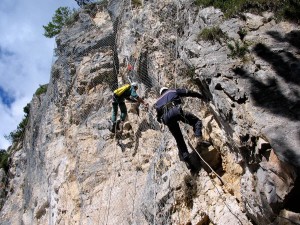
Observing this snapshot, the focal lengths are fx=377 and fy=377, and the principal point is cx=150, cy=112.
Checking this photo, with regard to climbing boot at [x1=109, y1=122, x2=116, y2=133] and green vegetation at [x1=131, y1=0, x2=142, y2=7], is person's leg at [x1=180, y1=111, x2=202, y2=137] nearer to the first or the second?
climbing boot at [x1=109, y1=122, x2=116, y2=133]

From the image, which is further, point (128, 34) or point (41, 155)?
point (41, 155)

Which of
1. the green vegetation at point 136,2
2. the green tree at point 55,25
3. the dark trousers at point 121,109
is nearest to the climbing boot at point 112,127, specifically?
the dark trousers at point 121,109

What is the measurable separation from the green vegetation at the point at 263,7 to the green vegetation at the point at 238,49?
798 millimetres

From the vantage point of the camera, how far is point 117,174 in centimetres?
955

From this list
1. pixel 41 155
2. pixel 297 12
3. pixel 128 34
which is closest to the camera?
pixel 297 12

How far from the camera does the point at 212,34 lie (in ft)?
21.7

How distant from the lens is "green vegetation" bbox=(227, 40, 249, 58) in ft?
18.9

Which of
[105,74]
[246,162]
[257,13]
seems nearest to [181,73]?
[257,13]

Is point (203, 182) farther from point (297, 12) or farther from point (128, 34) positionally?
point (128, 34)

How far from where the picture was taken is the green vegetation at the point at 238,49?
577 cm

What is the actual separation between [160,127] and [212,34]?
10.6ft

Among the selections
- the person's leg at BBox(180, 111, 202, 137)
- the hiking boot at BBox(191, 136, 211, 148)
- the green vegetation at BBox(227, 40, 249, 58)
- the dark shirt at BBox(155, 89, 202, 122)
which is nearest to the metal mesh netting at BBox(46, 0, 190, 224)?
the hiking boot at BBox(191, 136, 211, 148)

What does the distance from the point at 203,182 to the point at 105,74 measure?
7110mm

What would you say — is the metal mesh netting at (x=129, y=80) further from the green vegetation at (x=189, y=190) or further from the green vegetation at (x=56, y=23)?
the green vegetation at (x=56, y=23)
